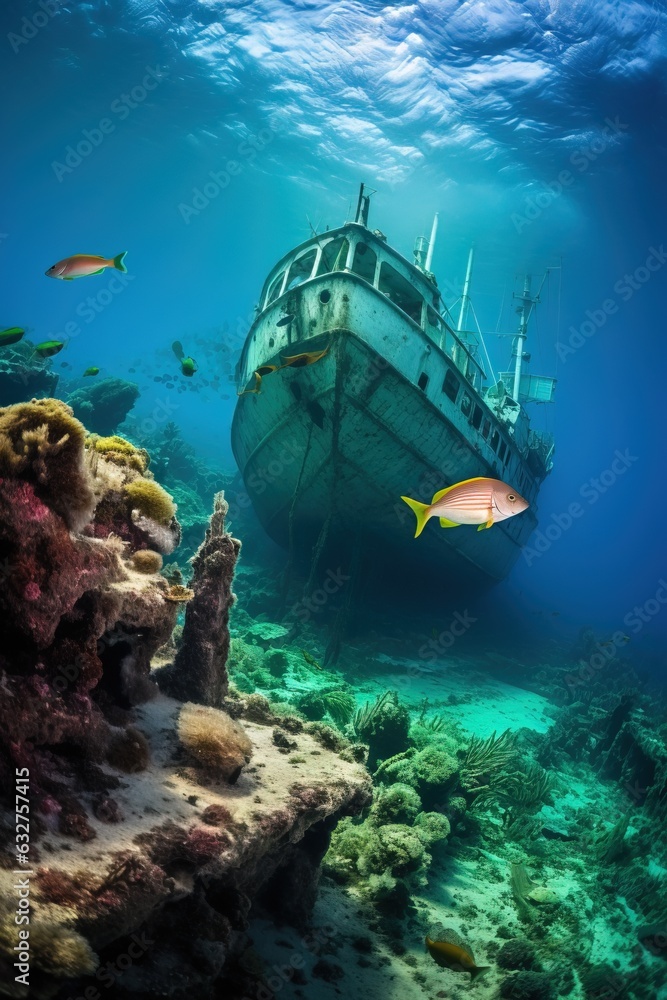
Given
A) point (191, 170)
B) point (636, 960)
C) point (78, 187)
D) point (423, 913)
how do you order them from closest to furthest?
point (423, 913) → point (636, 960) → point (191, 170) → point (78, 187)

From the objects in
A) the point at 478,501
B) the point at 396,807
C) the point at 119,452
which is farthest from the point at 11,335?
the point at 396,807

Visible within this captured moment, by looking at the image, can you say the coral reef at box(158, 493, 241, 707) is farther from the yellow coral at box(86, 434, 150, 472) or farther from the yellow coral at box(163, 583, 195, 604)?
the yellow coral at box(86, 434, 150, 472)

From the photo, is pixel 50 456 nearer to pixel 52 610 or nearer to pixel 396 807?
pixel 52 610

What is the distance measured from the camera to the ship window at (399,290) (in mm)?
10602

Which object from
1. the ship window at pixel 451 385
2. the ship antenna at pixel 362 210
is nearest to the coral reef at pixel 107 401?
the ship antenna at pixel 362 210

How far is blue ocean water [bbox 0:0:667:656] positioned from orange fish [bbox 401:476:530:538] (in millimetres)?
16035

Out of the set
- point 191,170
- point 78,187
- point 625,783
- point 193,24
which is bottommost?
point 625,783

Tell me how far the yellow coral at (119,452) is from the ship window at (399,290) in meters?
7.95

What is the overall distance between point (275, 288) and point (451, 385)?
5630mm

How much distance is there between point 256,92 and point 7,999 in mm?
35714

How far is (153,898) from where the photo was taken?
71.2 inches

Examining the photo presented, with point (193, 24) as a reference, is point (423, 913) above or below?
below

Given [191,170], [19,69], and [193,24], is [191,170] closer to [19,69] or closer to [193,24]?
[19,69]

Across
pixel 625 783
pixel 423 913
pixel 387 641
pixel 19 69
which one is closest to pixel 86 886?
pixel 423 913
